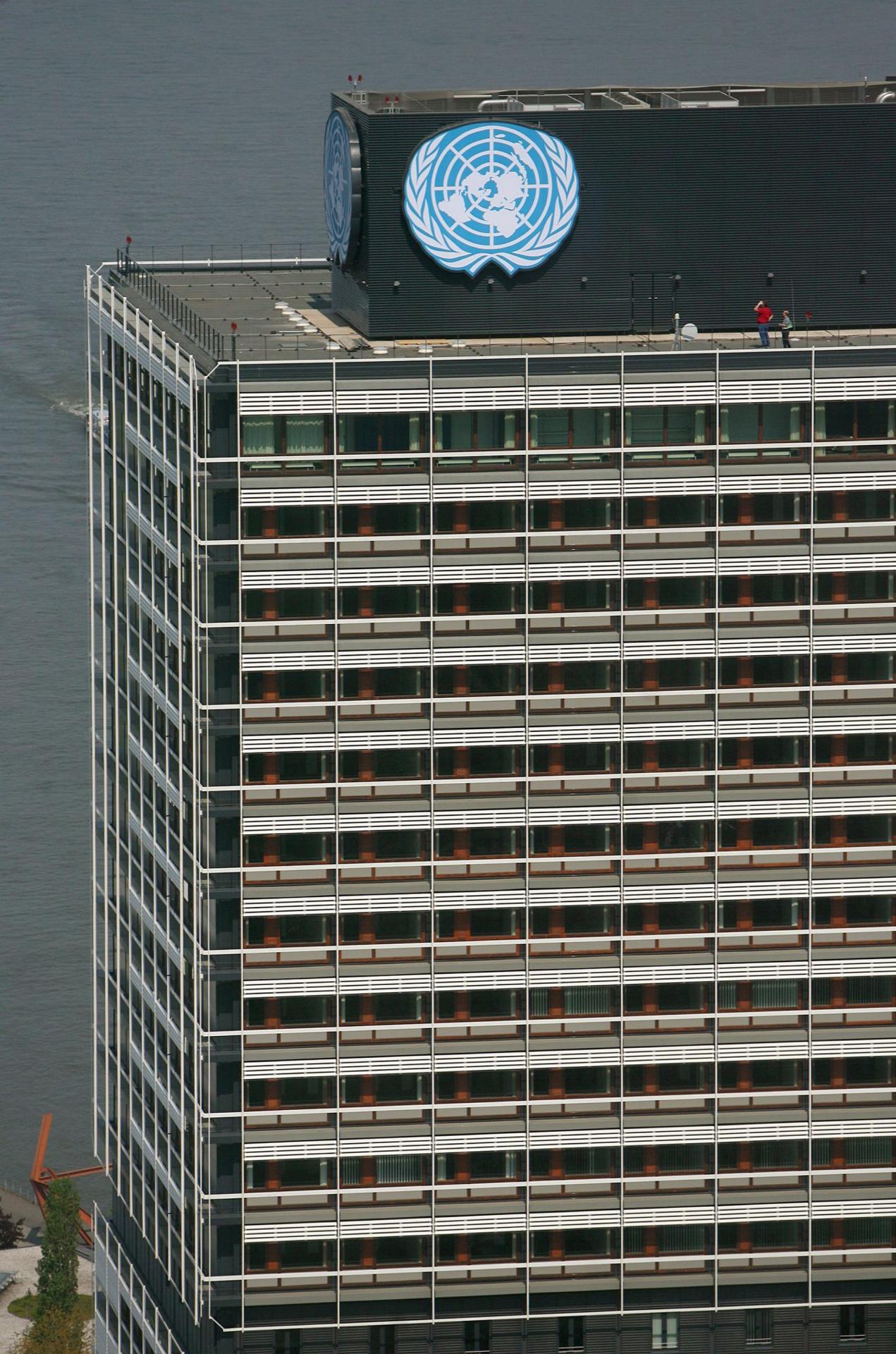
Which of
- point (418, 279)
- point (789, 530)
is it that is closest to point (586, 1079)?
point (789, 530)

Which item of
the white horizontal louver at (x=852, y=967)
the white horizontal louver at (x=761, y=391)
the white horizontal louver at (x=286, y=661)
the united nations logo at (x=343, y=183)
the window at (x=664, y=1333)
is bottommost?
the window at (x=664, y=1333)

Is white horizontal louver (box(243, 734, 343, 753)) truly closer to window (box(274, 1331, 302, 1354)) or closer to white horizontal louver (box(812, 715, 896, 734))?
white horizontal louver (box(812, 715, 896, 734))

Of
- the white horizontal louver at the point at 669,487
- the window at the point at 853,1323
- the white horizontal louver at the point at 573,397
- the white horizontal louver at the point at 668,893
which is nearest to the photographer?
the white horizontal louver at the point at 573,397

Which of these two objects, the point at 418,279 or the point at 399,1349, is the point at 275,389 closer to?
the point at 418,279

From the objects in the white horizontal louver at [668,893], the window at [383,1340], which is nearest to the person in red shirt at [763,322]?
the white horizontal louver at [668,893]

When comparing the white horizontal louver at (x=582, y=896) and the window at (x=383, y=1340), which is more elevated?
the white horizontal louver at (x=582, y=896)

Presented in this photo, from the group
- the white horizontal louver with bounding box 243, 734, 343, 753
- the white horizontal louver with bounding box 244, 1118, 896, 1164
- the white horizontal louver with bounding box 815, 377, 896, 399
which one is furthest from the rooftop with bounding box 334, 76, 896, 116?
the white horizontal louver with bounding box 244, 1118, 896, 1164

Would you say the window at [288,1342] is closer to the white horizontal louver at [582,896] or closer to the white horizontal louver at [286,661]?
the white horizontal louver at [582,896]

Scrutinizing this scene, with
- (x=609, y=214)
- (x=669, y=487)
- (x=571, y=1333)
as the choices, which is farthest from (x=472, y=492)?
(x=571, y=1333)

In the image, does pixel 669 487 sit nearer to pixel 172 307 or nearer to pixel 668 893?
pixel 668 893
